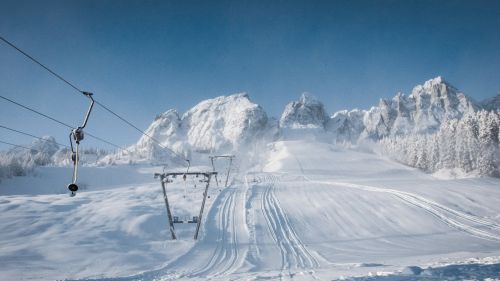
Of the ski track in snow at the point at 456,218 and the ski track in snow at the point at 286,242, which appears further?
the ski track in snow at the point at 456,218

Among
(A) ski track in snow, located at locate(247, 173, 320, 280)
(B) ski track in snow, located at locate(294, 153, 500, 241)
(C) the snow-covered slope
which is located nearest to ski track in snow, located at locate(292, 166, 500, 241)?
(B) ski track in snow, located at locate(294, 153, 500, 241)

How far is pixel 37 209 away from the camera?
955 inches

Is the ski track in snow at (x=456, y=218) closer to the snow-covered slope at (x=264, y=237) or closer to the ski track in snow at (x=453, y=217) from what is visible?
the ski track in snow at (x=453, y=217)

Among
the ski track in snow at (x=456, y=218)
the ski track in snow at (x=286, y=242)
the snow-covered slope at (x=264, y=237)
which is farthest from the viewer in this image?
the ski track in snow at (x=456, y=218)

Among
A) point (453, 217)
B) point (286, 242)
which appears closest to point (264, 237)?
point (286, 242)

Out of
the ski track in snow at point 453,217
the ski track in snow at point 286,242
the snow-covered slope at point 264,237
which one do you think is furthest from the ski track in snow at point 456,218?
the ski track in snow at point 286,242

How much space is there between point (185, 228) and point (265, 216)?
7.83m

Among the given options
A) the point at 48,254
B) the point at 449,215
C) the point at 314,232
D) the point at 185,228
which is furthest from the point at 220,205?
the point at 449,215

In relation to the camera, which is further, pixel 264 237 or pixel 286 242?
pixel 264 237

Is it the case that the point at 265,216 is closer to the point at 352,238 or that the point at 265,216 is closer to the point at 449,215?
the point at 352,238

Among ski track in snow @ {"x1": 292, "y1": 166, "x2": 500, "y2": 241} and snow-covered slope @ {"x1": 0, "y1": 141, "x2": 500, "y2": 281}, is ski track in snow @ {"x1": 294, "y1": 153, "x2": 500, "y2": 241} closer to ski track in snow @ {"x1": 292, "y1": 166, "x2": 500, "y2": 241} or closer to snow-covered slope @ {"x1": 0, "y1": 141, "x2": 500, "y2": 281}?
ski track in snow @ {"x1": 292, "y1": 166, "x2": 500, "y2": 241}

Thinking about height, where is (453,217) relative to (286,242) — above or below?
above

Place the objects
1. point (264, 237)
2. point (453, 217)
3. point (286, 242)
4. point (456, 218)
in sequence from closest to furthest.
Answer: point (286, 242) → point (264, 237) → point (456, 218) → point (453, 217)

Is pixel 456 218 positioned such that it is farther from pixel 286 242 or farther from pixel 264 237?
pixel 264 237
